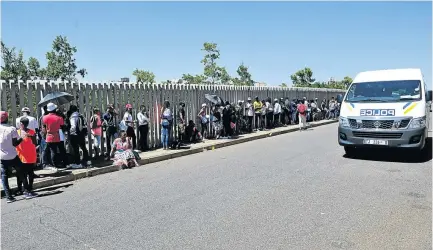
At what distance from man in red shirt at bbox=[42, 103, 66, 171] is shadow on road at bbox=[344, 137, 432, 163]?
728cm

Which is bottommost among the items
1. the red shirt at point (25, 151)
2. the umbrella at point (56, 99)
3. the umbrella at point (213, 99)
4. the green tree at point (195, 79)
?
the red shirt at point (25, 151)

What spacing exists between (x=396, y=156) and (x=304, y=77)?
4305 centimetres

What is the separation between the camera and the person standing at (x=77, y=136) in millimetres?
8289

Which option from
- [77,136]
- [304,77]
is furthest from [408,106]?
[304,77]

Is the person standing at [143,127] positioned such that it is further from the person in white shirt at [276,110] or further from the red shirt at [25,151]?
the person in white shirt at [276,110]

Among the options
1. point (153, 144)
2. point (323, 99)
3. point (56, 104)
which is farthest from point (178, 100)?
point (323, 99)

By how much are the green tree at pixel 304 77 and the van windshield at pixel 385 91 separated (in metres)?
42.1

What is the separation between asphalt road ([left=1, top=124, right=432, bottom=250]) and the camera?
4145 mm

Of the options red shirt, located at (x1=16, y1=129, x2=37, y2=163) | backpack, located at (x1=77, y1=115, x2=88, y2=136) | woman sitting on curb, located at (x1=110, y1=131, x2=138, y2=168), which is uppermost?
backpack, located at (x1=77, y1=115, x2=88, y2=136)

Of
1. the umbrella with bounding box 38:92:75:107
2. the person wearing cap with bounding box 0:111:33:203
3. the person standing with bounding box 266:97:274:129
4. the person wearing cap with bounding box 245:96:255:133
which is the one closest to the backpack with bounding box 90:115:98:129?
the umbrella with bounding box 38:92:75:107

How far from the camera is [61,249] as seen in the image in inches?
157

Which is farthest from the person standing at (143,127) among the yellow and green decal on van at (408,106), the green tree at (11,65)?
the green tree at (11,65)

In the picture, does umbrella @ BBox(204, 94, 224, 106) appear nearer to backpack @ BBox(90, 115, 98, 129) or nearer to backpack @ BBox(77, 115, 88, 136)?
backpack @ BBox(90, 115, 98, 129)

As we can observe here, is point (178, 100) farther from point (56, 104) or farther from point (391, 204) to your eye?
point (391, 204)
